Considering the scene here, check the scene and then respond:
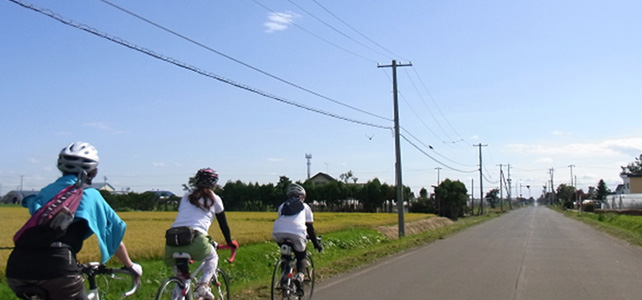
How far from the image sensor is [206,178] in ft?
21.1

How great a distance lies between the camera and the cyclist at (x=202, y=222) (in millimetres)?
6094

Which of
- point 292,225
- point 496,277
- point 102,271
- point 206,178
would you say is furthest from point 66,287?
point 496,277

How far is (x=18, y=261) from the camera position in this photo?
3697 mm

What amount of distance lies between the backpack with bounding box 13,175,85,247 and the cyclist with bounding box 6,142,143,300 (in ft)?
0.16

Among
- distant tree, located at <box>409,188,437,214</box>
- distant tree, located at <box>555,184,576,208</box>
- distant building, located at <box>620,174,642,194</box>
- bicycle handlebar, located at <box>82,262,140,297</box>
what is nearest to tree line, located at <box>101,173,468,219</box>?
distant tree, located at <box>409,188,437,214</box>

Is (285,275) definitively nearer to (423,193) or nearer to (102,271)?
(102,271)

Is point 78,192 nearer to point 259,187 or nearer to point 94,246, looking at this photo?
point 94,246

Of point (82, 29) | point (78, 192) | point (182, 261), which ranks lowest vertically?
point (182, 261)

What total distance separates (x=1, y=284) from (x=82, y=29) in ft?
16.2

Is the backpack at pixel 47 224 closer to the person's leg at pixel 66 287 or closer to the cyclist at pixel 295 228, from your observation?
the person's leg at pixel 66 287

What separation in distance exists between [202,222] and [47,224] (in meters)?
2.66

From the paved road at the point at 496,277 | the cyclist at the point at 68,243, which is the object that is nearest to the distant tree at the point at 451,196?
the paved road at the point at 496,277

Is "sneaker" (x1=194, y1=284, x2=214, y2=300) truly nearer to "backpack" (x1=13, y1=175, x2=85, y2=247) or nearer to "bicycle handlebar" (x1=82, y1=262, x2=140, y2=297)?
"bicycle handlebar" (x1=82, y1=262, x2=140, y2=297)

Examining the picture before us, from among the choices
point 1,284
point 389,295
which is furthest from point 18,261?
point 1,284
